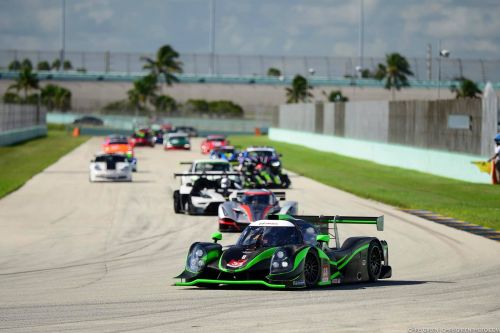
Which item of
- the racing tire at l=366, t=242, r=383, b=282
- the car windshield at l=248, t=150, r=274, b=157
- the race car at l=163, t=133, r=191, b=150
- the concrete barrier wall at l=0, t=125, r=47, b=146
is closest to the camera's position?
the racing tire at l=366, t=242, r=383, b=282

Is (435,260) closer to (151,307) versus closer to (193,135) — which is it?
(151,307)

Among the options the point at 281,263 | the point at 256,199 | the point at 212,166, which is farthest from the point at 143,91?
the point at 281,263

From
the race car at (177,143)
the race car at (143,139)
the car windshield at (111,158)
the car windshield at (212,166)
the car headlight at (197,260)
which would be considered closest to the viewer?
the car headlight at (197,260)

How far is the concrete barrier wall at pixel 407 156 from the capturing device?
48.5 m

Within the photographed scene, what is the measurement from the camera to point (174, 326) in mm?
13828

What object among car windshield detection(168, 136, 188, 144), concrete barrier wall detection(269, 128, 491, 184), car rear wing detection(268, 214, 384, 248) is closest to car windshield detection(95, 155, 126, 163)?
concrete barrier wall detection(269, 128, 491, 184)

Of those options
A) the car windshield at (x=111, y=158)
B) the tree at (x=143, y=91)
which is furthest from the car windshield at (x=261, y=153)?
the tree at (x=143, y=91)

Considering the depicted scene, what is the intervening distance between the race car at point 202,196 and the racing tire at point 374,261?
1378 cm

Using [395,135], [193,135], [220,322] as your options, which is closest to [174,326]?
[220,322]

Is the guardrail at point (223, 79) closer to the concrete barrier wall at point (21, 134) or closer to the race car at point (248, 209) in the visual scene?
the concrete barrier wall at point (21, 134)

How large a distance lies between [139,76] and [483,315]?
160m

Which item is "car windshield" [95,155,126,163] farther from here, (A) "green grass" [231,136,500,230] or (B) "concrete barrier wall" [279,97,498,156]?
(B) "concrete barrier wall" [279,97,498,156]

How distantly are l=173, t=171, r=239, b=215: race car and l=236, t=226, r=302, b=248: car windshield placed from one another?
14.4 meters

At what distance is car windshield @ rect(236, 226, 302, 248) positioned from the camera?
712 inches
